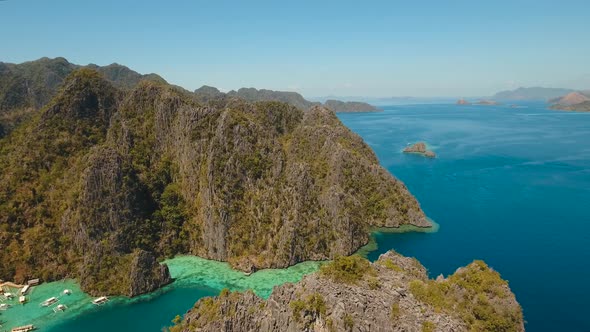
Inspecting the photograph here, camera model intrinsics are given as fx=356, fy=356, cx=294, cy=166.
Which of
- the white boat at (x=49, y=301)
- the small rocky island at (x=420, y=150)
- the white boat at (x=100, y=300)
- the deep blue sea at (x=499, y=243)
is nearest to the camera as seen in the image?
the deep blue sea at (x=499, y=243)

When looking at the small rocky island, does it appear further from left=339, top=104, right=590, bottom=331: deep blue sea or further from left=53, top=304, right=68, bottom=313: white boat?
left=53, top=304, right=68, bottom=313: white boat

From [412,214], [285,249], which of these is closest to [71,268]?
[285,249]

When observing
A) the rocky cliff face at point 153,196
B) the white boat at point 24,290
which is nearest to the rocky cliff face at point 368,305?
the rocky cliff face at point 153,196

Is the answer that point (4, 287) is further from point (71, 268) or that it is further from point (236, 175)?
point (236, 175)

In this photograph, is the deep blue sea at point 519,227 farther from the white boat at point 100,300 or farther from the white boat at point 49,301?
the white boat at point 49,301

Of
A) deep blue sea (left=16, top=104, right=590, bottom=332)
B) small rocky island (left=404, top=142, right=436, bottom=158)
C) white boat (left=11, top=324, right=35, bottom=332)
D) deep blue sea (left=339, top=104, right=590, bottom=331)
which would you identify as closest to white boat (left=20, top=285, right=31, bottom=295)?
white boat (left=11, top=324, right=35, bottom=332)

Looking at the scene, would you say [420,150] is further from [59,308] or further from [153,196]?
[59,308]

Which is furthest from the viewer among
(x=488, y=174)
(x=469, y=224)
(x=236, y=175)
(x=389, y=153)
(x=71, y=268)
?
(x=389, y=153)
